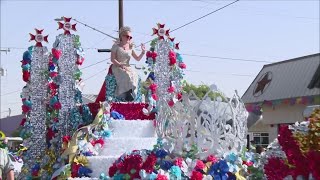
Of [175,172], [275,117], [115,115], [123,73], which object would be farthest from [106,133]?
[275,117]

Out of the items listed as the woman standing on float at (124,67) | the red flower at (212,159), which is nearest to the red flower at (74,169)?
the red flower at (212,159)

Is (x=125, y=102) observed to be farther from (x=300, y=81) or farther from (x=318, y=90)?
(x=300, y=81)

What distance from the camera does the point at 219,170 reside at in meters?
8.75

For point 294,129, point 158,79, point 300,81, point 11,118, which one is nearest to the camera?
point 294,129

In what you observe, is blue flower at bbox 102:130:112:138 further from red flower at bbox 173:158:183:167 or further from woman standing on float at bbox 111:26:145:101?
red flower at bbox 173:158:183:167

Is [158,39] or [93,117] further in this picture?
[158,39]

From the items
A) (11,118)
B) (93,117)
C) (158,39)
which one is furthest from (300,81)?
(11,118)

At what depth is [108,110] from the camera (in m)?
11.4

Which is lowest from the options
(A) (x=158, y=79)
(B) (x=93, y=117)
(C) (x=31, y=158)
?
(C) (x=31, y=158)

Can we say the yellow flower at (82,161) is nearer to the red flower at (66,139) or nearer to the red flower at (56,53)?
the red flower at (66,139)

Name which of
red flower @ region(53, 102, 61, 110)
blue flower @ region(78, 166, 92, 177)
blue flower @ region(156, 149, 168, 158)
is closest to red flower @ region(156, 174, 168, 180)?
blue flower @ region(156, 149, 168, 158)

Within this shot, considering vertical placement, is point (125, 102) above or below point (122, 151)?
above

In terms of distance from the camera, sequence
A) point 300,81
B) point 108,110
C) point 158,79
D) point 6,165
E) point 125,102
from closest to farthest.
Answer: point 6,165
point 108,110
point 125,102
point 158,79
point 300,81

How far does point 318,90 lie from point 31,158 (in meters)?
16.7
